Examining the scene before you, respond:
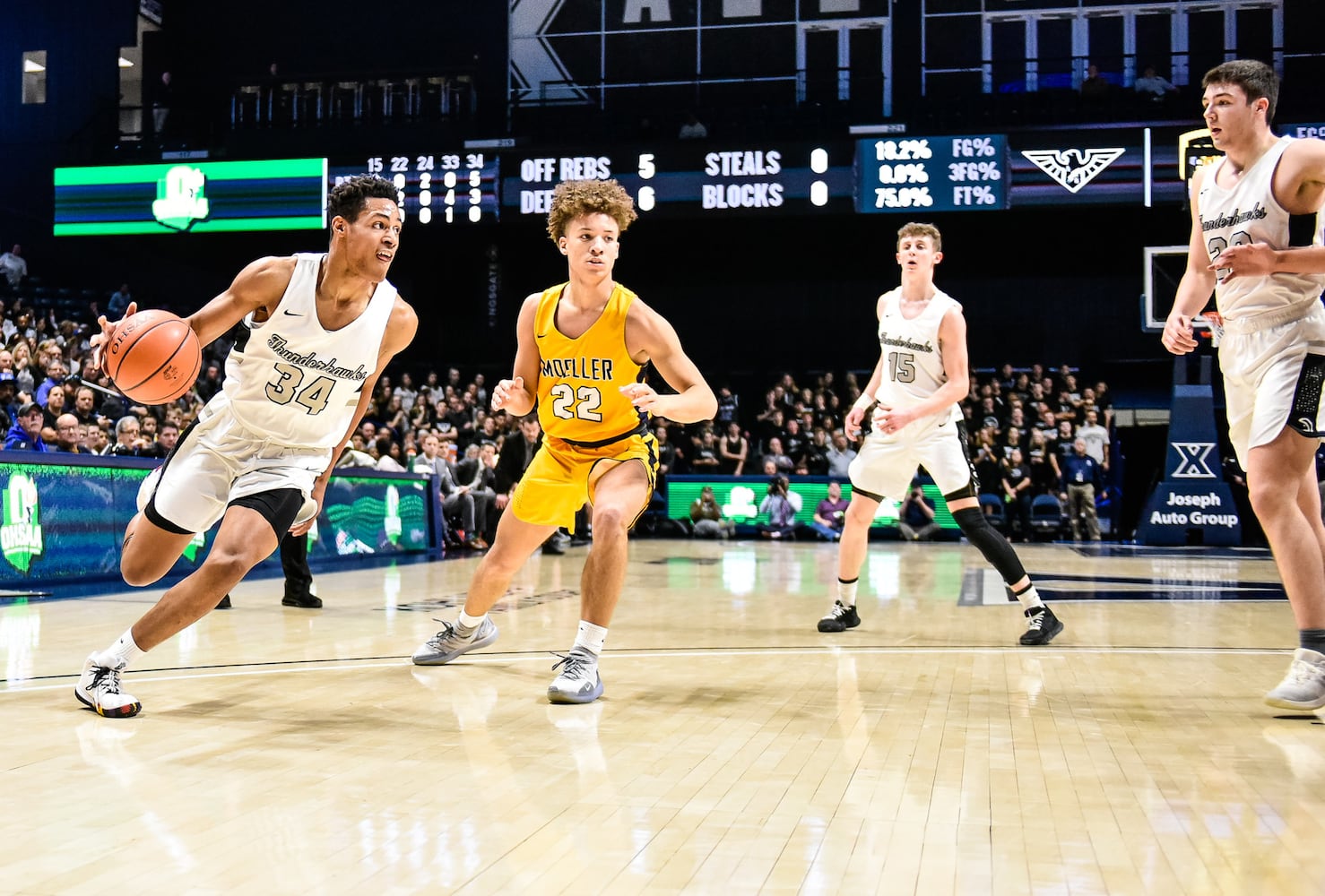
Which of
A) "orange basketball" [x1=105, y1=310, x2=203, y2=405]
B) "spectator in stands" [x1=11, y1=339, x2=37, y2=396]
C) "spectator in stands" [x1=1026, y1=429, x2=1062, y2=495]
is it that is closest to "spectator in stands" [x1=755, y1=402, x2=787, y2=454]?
"spectator in stands" [x1=1026, y1=429, x2=1062, y2=495]


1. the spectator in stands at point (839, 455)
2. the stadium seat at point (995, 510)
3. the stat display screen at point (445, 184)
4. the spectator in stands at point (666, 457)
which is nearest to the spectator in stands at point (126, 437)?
the spectator in stands at point (666, 457)

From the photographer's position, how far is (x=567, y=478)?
4285mm

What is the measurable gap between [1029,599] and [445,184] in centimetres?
1445

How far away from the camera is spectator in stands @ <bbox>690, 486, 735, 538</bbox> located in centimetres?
1653

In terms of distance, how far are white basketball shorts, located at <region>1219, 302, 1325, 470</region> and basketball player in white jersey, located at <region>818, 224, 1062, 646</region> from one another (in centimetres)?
178

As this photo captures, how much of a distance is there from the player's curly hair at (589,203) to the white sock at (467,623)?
1547 mm

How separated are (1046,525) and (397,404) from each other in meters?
9.92

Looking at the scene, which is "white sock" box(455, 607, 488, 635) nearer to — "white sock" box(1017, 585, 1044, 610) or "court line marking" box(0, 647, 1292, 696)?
"court line marking" box(0, 647, 1292, 696)

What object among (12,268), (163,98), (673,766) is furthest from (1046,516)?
(163,98)

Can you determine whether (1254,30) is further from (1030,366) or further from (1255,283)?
(1255,283)

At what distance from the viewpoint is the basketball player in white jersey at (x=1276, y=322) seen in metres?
3.63

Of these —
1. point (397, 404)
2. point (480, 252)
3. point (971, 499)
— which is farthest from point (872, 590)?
point (480, 252)

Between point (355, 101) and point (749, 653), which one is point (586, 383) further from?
point (355, 101)

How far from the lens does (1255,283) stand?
3814mm
